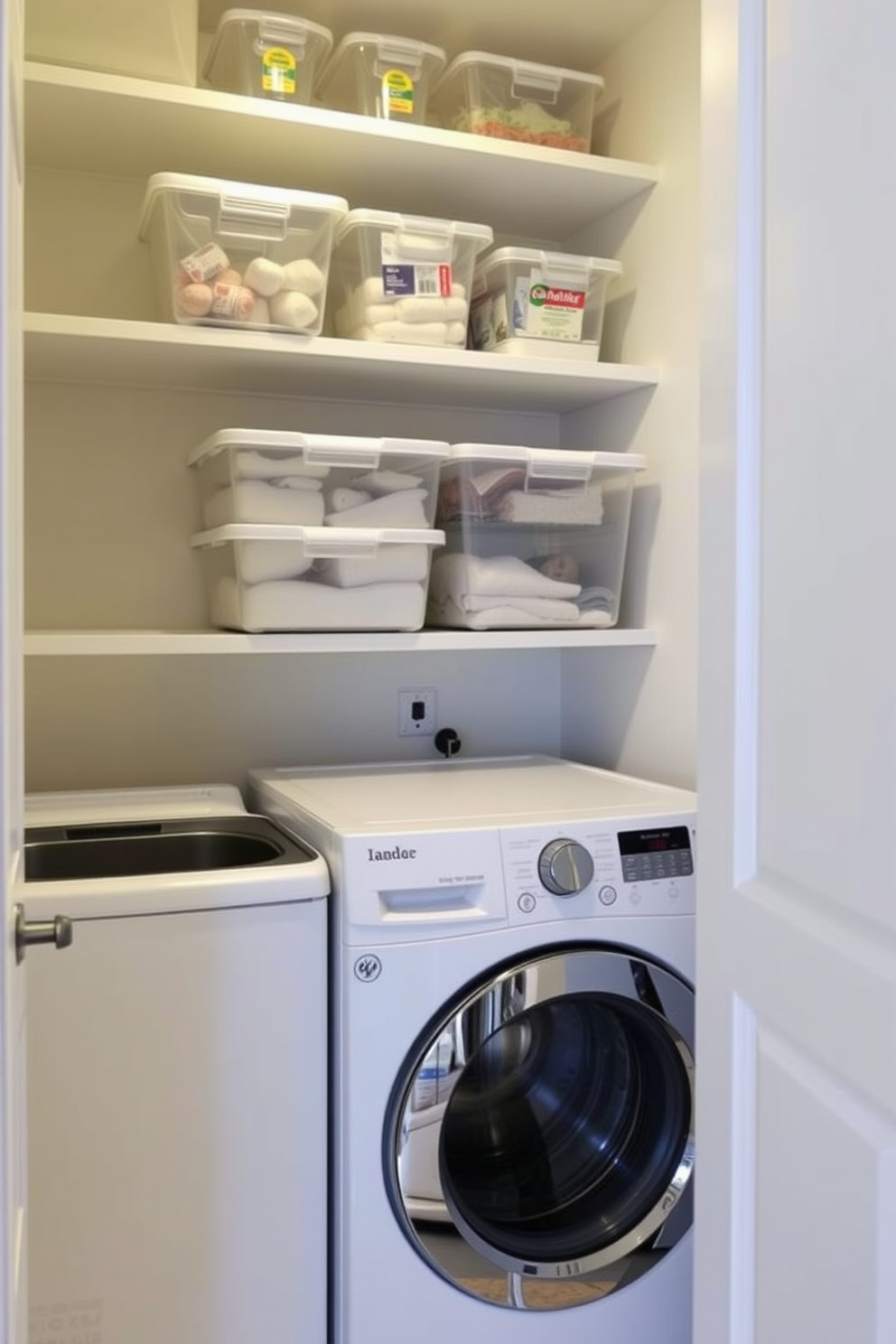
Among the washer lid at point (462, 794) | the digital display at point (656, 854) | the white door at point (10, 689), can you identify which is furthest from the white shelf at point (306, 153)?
the digital display at point (656, 854)

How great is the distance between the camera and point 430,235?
1.91m

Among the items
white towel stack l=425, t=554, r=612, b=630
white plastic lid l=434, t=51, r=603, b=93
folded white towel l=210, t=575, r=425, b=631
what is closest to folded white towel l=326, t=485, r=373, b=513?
folded white towel l=210, t=575, r=425, b=631

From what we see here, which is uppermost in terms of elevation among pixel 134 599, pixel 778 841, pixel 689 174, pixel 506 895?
pixel 689 174

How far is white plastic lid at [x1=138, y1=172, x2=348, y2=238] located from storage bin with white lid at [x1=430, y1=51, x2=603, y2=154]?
42 centimetres

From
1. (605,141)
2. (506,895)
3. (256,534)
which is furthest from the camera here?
(605,141)

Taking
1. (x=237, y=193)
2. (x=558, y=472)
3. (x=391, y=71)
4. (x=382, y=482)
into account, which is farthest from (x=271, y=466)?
(x=391, y=71)

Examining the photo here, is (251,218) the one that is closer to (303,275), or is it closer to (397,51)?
(303,275)

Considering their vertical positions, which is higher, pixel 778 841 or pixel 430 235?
pixel 430 235

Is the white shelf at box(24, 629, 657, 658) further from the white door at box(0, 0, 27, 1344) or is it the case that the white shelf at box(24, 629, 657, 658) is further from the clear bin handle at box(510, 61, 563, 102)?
the clear bin handle at box(510, 61, 563, 102)

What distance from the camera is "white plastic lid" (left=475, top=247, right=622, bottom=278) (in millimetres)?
2018

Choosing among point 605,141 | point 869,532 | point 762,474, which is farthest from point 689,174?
point 869,532

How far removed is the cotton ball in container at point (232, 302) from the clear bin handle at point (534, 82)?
0.69m

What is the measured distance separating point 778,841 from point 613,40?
1.79m

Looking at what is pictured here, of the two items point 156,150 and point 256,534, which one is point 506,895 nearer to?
point 256,534
